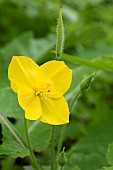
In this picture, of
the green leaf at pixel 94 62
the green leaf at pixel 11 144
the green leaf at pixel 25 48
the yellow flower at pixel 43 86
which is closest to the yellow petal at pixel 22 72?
the yellow flower at pixel 43 86

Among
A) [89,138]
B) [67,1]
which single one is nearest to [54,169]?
[89,138]

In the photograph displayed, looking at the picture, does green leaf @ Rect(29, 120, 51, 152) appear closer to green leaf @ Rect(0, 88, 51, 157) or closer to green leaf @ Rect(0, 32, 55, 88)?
green leaf @ Rect(0, 88, 51, 157)

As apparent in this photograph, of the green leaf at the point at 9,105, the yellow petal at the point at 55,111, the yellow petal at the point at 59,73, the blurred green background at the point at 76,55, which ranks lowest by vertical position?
the blurred green background at the point at 76,55

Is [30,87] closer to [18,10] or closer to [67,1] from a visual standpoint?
[18,10]

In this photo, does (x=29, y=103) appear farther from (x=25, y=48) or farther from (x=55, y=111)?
(x=25, y=48)

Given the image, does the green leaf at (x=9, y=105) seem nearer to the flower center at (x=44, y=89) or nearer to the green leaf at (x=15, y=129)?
the green leaf at (x=15, y=129)
